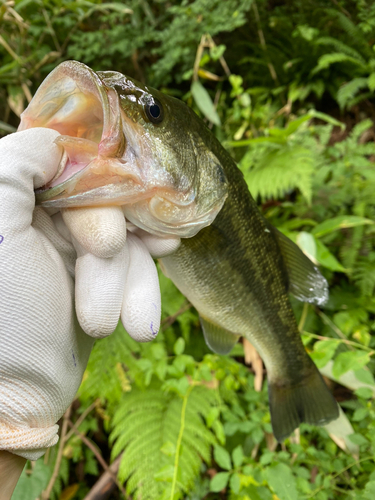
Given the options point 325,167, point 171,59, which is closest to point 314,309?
point 325,167

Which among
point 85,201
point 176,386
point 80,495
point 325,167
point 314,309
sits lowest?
point 80,495

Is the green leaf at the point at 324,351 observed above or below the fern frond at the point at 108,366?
above

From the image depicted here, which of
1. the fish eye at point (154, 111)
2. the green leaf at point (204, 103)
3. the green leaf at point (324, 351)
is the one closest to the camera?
the fish eye at point (154, 111)

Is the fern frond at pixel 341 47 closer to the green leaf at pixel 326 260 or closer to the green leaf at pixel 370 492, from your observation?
the green leaf at pixel 326 260

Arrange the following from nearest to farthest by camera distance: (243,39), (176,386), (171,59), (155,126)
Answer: (155,126)
(176,386)
(171,59)
(243,39)

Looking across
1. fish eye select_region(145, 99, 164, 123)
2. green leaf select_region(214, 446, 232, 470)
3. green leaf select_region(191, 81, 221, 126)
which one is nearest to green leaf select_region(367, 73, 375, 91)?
green leaf select_region(191, 81, 221, 126)

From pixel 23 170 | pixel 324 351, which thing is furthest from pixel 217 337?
pixel 23 170

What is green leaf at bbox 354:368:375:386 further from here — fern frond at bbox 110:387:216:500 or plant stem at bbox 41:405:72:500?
plant stem at bbox 41:405:72:500

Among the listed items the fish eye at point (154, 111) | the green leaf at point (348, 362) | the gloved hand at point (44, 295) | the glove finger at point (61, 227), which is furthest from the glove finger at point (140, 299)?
the green leaf at point (348, 362)

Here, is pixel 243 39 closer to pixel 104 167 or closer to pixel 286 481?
pixel 104 167
